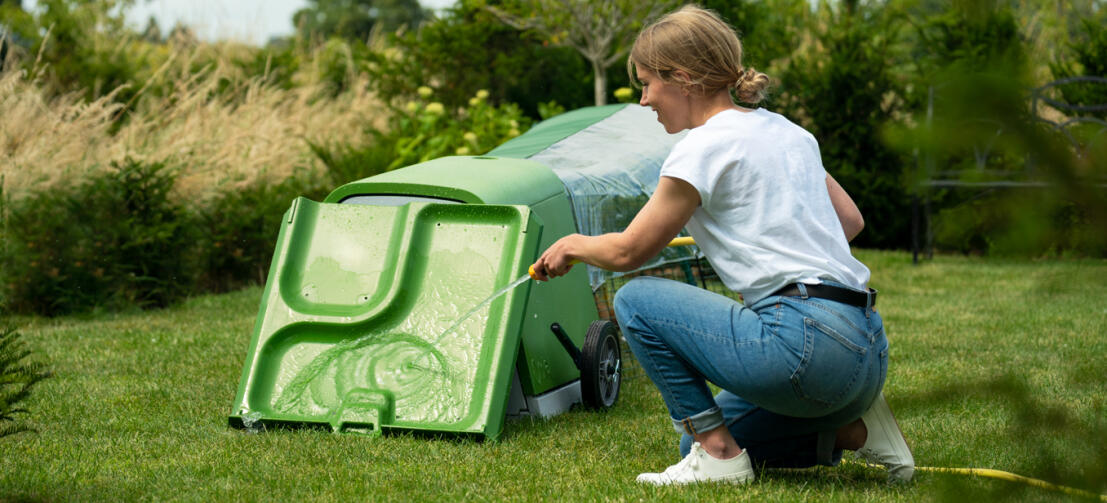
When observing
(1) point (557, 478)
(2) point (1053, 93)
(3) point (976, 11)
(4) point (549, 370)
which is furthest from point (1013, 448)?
(2) point (1053, 93)

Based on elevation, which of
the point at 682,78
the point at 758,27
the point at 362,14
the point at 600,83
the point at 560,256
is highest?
the point at 682,78

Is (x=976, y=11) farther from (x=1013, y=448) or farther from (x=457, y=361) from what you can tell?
(x=457, y=361)

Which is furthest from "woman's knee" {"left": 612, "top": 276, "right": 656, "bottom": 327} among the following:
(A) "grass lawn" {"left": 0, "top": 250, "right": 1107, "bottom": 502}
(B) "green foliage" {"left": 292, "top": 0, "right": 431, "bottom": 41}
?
(B) "green foliage" {"left": 292, "top": 0, "right": 431, "bottom": 41}

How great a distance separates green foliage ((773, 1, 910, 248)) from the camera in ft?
30.6

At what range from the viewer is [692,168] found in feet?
7.64

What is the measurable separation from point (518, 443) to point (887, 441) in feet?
3.51

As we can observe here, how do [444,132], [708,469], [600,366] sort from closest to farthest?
[708,469], [600,366], [444,132]

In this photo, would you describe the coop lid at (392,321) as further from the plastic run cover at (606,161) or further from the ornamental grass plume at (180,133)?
the ornamental grass plume at (180,133)

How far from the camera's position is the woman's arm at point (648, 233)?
2352mm

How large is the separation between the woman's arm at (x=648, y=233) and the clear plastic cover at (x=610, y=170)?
1.40 metres

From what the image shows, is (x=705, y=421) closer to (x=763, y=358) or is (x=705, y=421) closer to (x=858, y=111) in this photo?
(x=763, y=358)

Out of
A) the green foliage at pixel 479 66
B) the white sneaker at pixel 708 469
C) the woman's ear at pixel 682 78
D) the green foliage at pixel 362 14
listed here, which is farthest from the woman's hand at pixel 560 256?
the green foliage at pixel 362 14

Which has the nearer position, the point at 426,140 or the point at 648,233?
the point at 648,233

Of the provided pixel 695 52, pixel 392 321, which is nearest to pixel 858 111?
pixel 392 321
